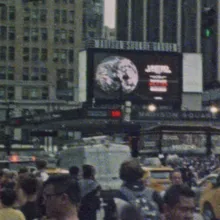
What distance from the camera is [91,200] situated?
1266cm

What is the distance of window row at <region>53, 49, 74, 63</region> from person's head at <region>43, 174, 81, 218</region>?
397 ft

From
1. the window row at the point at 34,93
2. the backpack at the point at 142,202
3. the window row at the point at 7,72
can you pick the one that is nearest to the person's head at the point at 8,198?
the backpack at the point at 142,202

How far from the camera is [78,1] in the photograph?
126 metres

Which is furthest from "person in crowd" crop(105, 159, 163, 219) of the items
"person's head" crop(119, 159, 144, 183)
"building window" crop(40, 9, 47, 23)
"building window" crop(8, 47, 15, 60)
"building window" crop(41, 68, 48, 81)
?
"building window" crop(40, 9, 47, 23)

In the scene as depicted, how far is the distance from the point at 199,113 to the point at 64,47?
54.6 meters

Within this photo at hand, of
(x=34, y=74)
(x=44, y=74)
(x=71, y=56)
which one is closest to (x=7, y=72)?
(x=34, y=74)

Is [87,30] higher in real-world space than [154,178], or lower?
higher

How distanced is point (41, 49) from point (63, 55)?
3564mm

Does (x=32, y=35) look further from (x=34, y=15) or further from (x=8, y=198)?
(x=8, y=198)

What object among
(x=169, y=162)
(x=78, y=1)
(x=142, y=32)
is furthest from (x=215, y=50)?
(x=169, y=162)

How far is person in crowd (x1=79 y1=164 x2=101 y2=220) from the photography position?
12.5 m

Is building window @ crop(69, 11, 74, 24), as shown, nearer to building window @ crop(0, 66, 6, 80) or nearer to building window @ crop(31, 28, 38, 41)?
building window @ crop(31, 28, 38, 41)

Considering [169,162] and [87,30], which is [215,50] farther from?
[169,162]

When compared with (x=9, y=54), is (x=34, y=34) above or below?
above
